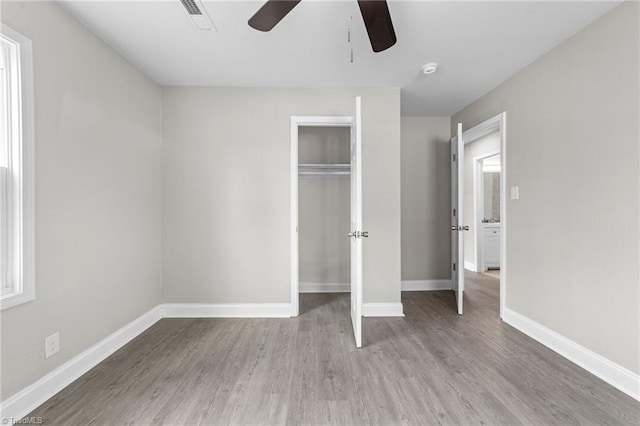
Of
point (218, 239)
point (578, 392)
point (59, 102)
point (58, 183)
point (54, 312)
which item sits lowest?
point (578, 392)

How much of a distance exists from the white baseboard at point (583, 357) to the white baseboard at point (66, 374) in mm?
3649

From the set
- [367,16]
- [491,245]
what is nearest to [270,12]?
[367,16]

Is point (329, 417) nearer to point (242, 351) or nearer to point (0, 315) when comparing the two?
point (242, 351)

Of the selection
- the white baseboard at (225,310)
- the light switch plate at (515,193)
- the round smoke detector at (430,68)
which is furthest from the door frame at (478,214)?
the white baseboard at (225,310)

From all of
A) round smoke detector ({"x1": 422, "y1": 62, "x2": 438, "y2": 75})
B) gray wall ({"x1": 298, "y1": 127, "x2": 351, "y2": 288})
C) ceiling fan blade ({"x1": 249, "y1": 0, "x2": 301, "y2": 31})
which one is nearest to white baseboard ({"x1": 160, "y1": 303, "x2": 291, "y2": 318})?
gray wall ({"x1": 298, "y1": 127, "x2": 351, "y2": 288})

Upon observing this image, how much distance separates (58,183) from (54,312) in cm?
84

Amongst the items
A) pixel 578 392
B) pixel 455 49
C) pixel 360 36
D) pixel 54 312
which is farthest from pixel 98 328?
pixel 455 49

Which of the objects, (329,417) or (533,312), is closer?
(329,417)

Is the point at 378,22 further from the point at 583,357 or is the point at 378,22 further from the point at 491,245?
the point at 491,245

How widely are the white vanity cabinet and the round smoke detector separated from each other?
3899 millimetres

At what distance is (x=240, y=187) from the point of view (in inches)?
126

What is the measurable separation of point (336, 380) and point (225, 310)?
1.67 m

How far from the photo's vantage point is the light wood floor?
5.46 ft

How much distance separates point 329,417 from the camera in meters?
1.64
